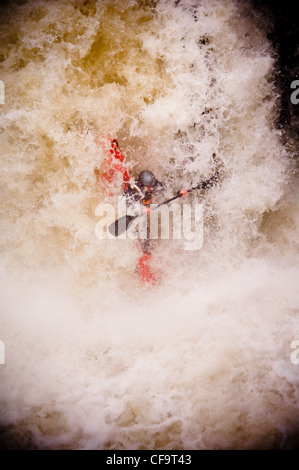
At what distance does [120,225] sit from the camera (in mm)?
3783

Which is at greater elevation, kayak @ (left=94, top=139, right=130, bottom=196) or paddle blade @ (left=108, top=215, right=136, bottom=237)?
kayak @ (left=94, top=139, right=130, bottom=196)

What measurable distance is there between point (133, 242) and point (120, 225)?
30cm

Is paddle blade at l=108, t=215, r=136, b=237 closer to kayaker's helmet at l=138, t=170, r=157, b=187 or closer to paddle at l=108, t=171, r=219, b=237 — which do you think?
paddle at l=108, t=171, r=219, b=237

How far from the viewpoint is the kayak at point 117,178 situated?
3.74 metres

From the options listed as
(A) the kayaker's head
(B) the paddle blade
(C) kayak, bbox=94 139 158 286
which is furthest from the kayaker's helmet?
(B) the paddle blade

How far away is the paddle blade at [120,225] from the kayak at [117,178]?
0.38 metres

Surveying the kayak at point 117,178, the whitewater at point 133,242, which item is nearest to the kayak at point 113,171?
the kayak at point 117,178

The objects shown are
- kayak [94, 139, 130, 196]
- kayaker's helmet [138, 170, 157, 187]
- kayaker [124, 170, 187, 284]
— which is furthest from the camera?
kayak [94, 139, 130, 196]

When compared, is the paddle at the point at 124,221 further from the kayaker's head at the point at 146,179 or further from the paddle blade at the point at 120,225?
the kayaker's head at the point at 146,179

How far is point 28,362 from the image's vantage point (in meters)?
3.60

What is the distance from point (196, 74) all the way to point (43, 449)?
5236mm

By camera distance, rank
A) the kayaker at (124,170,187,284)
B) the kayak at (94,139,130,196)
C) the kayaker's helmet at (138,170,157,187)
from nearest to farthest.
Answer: the kayaker's helmet at (138,170,157,187) < the kayaker at (124,170,187,284) < the kayak at (94,139,130,196)

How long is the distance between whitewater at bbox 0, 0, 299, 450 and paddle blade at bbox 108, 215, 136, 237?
0.12 m

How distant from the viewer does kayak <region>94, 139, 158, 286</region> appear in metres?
3.74
